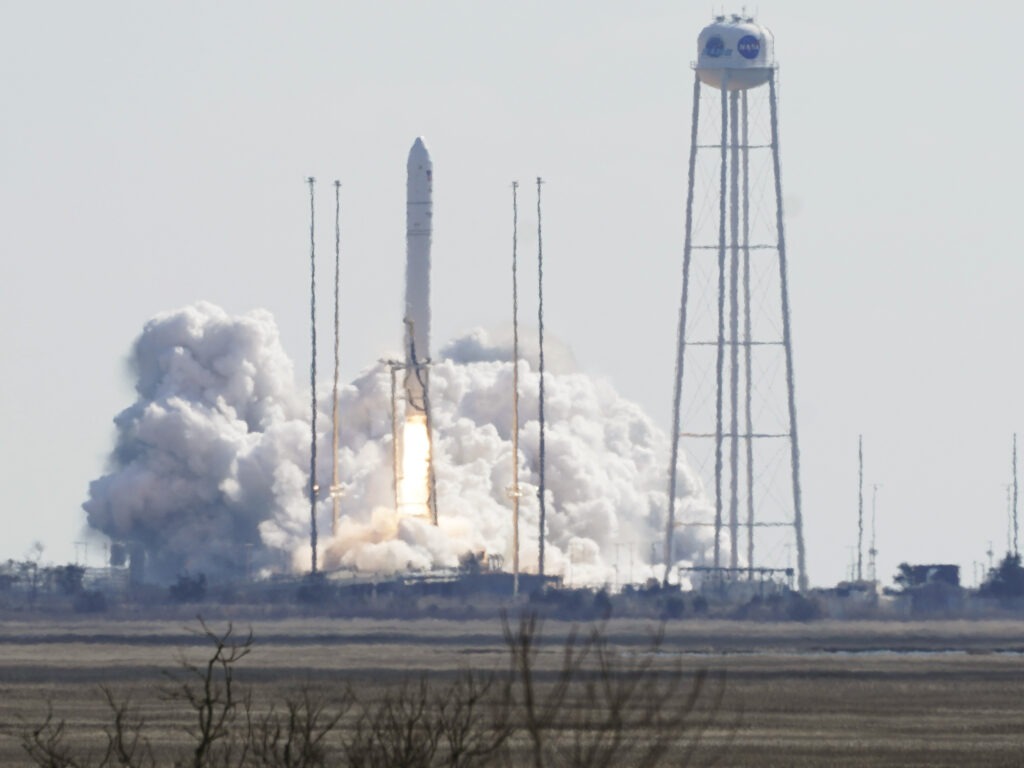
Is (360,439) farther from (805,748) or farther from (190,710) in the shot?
(805,748)

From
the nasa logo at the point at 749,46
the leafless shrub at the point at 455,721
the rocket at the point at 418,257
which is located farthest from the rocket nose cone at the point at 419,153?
the leafless shrub at the point at 455,721

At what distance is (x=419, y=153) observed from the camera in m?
127

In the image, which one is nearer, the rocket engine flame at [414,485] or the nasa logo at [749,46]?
the nasa logo at [749,46]

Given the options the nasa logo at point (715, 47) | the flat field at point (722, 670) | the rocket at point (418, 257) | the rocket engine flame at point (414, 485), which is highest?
the nasa logo at point (715, 47)

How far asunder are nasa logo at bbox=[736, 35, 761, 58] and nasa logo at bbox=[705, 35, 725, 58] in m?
0.69

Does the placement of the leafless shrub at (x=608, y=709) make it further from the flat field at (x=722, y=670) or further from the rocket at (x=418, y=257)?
the rocket at (x=418, y=257)

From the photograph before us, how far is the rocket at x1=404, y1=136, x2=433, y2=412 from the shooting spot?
4993 inches

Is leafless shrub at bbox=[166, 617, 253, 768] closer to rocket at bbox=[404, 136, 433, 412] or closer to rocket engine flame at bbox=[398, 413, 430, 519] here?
rocket at bbox=[404, 136, 433, 412]

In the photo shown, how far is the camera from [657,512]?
165m

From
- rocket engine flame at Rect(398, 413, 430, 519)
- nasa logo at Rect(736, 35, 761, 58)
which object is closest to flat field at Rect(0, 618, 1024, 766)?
rocket engine flame at Rect(398, 413, 430, 519)

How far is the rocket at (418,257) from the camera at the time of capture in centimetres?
12681

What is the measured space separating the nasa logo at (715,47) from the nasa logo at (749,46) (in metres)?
0.69

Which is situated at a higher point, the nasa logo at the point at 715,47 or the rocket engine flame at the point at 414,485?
→ the nasa logo at the point at 715,47

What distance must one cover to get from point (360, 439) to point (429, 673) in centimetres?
8191
